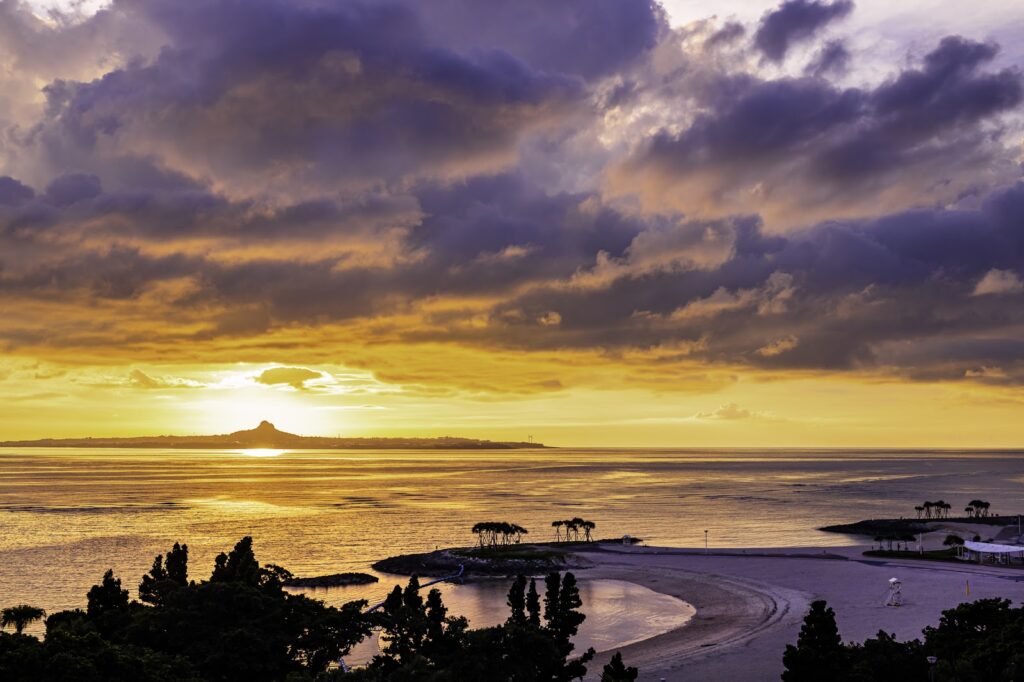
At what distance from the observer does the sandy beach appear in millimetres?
59656

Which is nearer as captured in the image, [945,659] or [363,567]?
[945,659]

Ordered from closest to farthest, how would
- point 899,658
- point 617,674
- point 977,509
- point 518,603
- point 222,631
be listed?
point 617,674, point 899,658, point 222,631, point 518,603, point 977,509

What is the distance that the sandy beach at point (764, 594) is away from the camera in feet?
196

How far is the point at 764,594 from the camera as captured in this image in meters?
83.9

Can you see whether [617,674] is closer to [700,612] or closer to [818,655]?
[818,655]

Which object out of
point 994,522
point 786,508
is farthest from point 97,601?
point 786,508

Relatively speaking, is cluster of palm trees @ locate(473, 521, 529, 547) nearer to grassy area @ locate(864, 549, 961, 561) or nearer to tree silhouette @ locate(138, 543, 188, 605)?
grassy area @ locate(864, 549, 961, 561)

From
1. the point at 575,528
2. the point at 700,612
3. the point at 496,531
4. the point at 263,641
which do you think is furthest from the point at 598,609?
the point at 575,528

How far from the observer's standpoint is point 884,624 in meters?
66.6

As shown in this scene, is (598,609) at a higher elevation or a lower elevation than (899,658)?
lower

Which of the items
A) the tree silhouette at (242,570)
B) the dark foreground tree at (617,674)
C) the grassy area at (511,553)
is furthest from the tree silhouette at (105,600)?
the grassy area at (511,553)

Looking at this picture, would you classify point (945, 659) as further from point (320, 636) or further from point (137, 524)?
point (137, 524)

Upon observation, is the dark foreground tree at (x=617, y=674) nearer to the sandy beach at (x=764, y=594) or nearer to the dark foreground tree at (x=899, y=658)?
the dark foreground tree at (x=899, y=658)

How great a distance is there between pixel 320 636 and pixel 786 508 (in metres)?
165
